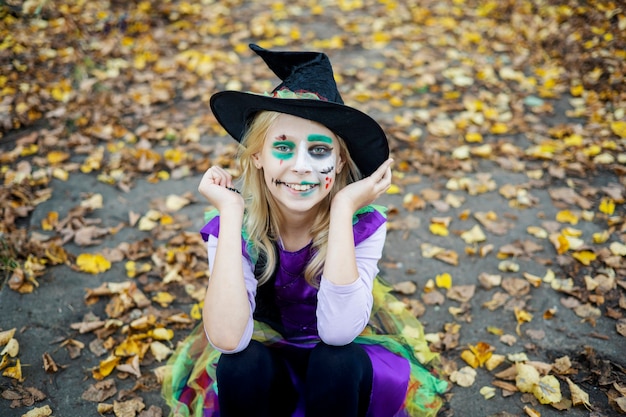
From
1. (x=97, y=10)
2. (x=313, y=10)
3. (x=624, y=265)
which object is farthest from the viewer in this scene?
(x=313, y=10)

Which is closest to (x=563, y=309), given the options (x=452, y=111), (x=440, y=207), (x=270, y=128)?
(x=440, y=207)

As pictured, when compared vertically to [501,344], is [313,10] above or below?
above

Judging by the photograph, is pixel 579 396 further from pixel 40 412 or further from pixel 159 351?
pixel 40 412

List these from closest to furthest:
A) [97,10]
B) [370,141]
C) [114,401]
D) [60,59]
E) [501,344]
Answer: [370,141] → [114,401] → [501,344] → [60,59] → [97,10]

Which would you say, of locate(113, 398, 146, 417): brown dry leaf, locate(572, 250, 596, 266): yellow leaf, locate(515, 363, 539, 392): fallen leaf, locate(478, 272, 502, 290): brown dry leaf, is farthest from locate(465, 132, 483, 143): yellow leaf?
locate(113, 398, 146, 417): brown dry leaf

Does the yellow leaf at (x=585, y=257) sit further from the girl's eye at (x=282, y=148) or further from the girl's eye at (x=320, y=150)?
the girl's eye at (x=282, y=148)

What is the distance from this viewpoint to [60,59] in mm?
5559

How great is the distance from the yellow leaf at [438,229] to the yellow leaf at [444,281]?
436mm

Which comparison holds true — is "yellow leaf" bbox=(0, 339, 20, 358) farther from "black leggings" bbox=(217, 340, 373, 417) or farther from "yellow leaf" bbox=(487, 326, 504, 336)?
"yellow leaf" bbox=(487, 326, 504, 336)

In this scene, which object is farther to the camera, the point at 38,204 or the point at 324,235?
the point at 38,204

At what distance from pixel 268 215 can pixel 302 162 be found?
0.40 metres

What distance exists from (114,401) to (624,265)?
304 cm

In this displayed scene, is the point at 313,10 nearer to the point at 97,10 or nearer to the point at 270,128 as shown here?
the point at 97,10

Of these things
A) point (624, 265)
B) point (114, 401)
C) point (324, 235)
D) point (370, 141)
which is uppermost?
point (370, 141)
